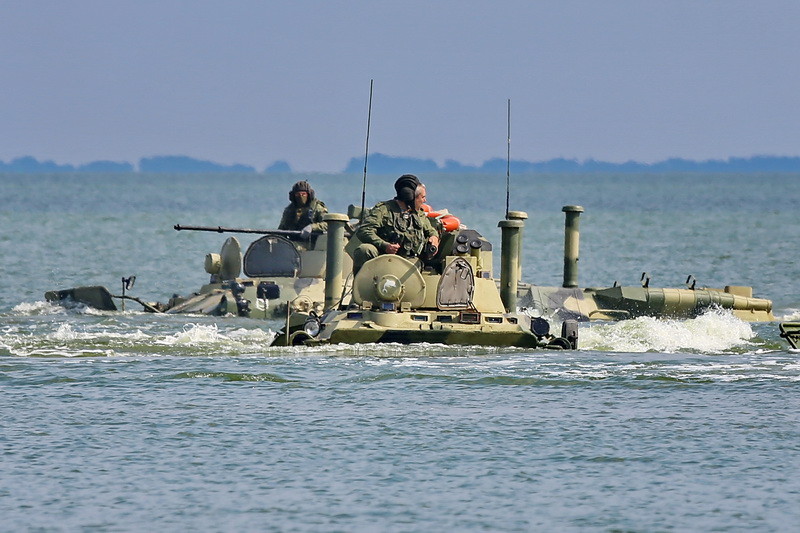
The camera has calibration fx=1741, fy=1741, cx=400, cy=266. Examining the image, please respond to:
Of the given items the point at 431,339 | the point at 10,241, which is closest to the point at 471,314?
the point at 431,339

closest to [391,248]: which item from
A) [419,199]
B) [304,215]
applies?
[419,199]

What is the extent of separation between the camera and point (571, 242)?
37.2m

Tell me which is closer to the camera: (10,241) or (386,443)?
(386,443)

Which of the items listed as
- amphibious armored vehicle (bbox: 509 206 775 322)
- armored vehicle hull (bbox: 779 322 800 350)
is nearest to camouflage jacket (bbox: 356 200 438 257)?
armored vehicle hull (bbox: 779 322 800 350)

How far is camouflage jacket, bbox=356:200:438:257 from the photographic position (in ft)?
86.0

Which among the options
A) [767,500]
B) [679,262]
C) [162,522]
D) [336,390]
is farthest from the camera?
[679,262]

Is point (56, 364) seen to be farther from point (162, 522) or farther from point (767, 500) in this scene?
point (767, 500)

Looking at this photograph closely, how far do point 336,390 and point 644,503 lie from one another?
22.6 feet

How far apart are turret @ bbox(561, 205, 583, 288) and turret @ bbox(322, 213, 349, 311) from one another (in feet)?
29.7

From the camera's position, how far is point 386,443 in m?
18.4

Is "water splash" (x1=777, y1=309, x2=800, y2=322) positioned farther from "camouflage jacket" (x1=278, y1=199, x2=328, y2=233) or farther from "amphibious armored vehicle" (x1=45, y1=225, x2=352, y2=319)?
"camouflage jacket" (x1=278, y1=199, x2=328, y2=233)

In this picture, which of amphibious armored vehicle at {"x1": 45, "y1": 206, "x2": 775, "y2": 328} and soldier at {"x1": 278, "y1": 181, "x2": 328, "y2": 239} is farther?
soldier at {"x1": 278, "y1": 181, "x2": 328, "y2": 239}

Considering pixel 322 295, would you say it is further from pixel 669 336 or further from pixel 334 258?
pixel 669 336

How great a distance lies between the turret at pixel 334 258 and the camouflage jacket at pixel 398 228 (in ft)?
6.58
